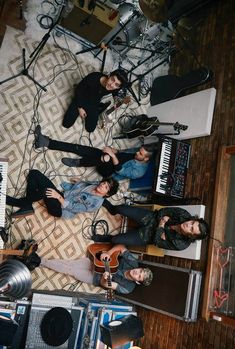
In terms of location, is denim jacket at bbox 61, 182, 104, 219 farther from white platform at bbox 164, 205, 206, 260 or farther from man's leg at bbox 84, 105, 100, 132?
white platform at bbox 164, 205, 206, 260

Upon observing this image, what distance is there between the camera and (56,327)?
3443 mm

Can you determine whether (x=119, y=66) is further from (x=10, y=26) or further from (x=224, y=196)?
(x=224, y=196)

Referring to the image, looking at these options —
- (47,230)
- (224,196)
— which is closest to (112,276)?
(47,230)

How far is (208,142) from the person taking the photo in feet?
14.6

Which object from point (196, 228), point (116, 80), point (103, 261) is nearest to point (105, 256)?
point (103, 261)

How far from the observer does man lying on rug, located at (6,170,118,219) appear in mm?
4141

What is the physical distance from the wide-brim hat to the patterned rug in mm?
910

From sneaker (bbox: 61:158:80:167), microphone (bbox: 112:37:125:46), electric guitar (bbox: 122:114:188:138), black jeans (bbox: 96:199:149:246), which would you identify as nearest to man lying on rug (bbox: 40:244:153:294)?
black jeans (bbox: 96:199:149:246)

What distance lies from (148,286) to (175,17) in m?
3.95

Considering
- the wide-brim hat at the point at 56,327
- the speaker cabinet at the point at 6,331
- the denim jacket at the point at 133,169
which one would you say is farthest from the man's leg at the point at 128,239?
the speaker cabinet at the point at 6,331

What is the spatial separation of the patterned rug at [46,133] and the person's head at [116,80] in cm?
79

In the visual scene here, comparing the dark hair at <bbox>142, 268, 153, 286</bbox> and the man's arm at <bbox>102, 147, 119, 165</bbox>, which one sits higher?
the man's arm at <bbox>102, 147, 119, 165</bbox>

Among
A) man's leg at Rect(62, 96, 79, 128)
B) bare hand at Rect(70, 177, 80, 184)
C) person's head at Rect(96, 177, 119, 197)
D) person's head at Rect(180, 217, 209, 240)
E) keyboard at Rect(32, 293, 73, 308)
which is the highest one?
man's leg at Rect(62, 96, 79, 128)

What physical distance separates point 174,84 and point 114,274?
107 inches
